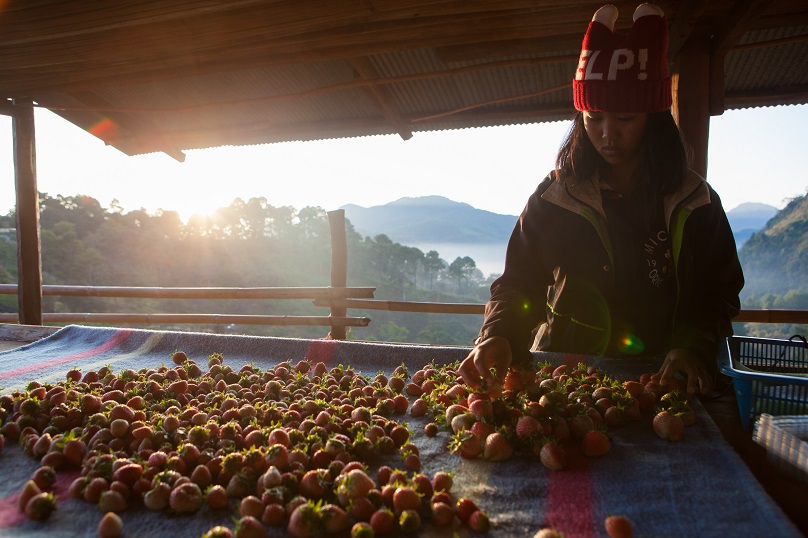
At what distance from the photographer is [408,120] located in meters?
4.39

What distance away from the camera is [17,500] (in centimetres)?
126

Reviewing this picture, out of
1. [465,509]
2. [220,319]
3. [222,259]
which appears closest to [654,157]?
[465,509]

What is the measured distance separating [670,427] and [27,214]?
5287 millimetres

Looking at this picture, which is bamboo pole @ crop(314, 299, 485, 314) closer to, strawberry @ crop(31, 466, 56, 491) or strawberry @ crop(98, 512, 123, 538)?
strawberry @ crop(31, 466, 56, 491)

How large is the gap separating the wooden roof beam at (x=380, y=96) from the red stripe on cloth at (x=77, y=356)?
87.0 inches

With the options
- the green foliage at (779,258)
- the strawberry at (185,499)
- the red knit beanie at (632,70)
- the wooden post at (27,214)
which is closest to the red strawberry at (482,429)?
the strawberry at (185,499)

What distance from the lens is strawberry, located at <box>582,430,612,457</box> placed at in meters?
1.35

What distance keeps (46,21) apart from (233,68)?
1.02 metres

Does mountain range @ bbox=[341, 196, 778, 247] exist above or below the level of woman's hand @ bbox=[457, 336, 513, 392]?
above

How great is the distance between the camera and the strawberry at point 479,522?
41.6 inches

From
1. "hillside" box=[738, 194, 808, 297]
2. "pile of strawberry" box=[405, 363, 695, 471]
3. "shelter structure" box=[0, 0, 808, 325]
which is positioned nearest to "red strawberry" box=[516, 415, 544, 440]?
"pile of strawberry" box=[405, 363, 695, 471]

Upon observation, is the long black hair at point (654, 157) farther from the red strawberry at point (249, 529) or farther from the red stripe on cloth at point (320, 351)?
the red strawberry at point (249, 529)

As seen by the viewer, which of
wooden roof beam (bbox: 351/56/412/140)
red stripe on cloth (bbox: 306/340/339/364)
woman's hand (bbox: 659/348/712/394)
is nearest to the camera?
woman's hand (bbox: 659/348/712/394)

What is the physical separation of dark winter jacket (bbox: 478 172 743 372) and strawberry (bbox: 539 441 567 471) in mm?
528
